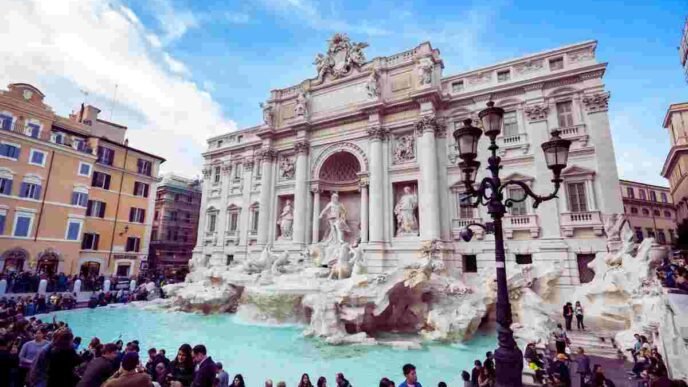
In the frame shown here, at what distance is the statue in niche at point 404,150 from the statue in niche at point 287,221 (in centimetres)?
749

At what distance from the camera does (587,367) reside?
5.84 metres

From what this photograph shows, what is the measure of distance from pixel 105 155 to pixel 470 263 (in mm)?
26651

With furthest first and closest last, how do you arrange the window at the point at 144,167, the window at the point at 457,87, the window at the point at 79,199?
the window at the point at 144,167 < the window at the point at 79,199 < the window at the point at 457,87

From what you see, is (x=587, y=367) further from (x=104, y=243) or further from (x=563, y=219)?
(x=104, y=243)

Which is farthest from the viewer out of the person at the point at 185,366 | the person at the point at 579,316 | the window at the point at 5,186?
the window at the point at 5,186

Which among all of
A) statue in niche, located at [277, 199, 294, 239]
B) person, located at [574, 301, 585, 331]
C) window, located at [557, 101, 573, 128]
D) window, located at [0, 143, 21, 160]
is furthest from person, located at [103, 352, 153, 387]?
window, located at [0, 143, 21, 160]

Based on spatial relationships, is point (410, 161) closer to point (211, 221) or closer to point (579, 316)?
point (579, 316)

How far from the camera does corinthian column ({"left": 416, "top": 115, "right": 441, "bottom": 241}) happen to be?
15453 mm

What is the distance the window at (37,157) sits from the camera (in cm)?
2012

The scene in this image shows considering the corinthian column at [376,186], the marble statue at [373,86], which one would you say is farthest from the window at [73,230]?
the marble statue at [373,86]

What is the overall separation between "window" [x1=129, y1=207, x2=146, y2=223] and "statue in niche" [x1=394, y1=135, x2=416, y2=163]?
2149 cm

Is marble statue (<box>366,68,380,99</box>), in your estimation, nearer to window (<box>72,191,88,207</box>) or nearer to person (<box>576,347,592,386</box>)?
person (<box>576,347,592,386</box>)

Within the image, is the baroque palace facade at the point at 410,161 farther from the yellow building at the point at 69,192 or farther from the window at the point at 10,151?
the window at the point at 10,151

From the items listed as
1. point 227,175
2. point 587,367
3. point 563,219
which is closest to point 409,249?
point 563,219
